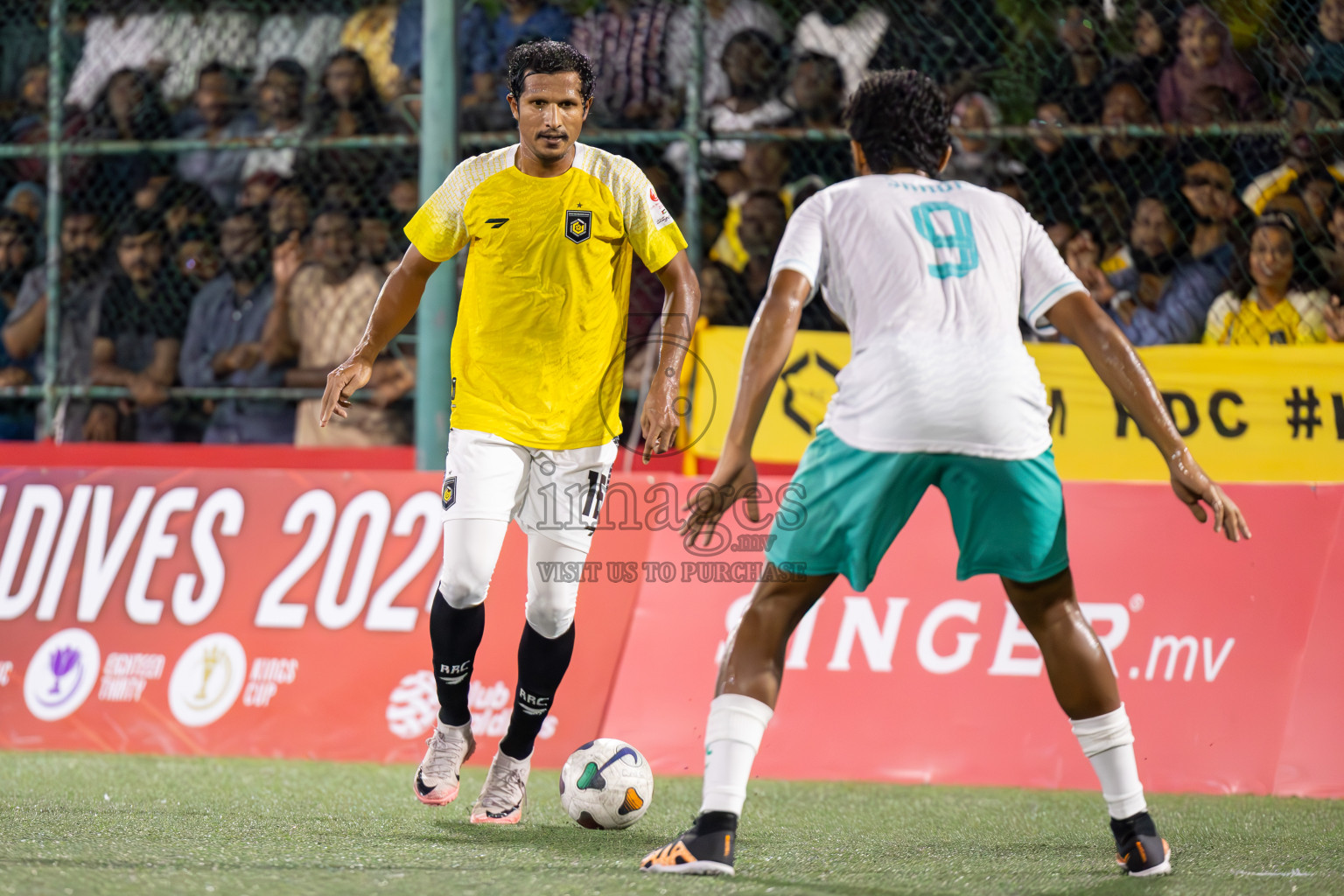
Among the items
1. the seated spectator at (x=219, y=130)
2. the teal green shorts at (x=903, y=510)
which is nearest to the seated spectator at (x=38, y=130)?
the seated spectator at (x=219, y=130)

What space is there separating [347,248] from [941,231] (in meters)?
4.99

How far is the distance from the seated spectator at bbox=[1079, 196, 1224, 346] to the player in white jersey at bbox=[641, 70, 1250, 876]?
3.30 metres

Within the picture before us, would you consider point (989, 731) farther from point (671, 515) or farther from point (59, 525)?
point (59, 525)

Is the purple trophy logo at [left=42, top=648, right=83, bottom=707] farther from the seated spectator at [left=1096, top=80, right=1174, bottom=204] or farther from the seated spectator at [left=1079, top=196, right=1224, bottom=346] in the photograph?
the seated spectator at [left=1096, top=80, right=1174, bottom=204]

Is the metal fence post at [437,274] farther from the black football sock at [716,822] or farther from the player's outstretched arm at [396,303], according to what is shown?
the black football sock at [716,822]

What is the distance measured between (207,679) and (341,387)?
2.27 m

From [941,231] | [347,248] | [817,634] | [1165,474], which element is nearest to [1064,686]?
[941,231]

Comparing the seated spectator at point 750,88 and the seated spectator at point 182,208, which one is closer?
the seated spectator at point 750,88

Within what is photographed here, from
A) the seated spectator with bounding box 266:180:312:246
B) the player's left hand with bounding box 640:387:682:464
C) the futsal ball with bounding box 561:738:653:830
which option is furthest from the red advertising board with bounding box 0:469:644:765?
the seated spectator with bounding box 266:180:312:246

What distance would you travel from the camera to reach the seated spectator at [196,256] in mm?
8305

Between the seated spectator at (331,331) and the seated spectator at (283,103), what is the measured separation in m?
0.65

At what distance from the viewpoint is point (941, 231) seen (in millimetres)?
3465

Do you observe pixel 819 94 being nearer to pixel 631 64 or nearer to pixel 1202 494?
pixel 631 64

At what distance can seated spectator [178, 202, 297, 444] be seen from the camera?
7.99 metres
